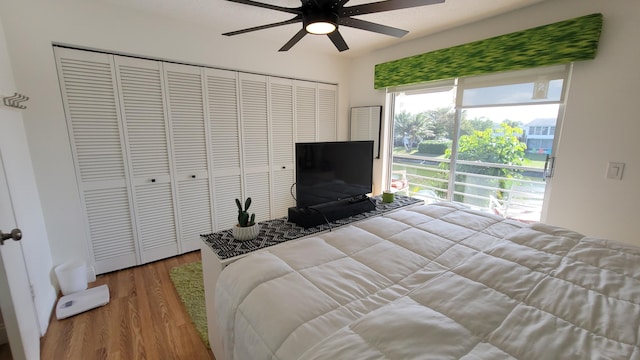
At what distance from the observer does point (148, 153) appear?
2.57m

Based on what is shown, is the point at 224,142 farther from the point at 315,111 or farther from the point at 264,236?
the point at 264,236

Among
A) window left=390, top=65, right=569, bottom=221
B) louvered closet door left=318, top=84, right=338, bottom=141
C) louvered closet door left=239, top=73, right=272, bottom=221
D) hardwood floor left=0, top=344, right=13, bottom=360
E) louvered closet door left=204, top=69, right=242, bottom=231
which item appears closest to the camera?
hardwood floor left=0, top=344, right=13, bottom=360

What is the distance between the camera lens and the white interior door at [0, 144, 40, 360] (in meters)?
1.14

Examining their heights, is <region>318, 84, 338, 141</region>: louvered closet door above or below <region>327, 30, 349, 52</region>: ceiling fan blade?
below

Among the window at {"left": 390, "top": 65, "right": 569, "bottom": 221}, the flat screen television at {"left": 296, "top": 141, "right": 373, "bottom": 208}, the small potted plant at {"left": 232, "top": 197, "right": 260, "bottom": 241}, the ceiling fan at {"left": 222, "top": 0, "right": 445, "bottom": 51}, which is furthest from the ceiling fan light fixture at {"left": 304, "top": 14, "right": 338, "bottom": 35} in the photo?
the window at {"left": 390, "top": 65, "right": 569, "bottom": 221}

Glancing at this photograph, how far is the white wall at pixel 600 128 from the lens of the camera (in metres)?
1.90

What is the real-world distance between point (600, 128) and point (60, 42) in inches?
170

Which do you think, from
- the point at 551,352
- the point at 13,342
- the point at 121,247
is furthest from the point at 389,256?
the point at 121,247

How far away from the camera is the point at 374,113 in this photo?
3707 millimetres

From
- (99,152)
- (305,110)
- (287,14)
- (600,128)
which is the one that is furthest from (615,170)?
(99,152)

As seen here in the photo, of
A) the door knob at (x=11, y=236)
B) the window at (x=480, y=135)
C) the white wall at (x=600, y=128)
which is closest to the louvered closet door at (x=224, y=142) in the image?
the door knob at (x=11, y=236)

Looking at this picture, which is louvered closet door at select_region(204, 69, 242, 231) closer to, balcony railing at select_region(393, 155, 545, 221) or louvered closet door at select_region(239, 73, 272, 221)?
louvered closet door at select_region(239, 73, 272, 221)

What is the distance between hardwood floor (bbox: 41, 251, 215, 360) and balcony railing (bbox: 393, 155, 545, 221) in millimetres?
2936

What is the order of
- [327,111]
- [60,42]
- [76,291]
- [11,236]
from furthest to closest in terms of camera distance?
1. [327,111]
2. [76,291]
3. [60,42]
4. [11,236]
